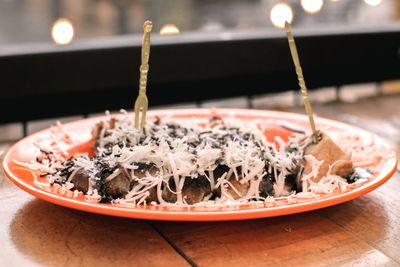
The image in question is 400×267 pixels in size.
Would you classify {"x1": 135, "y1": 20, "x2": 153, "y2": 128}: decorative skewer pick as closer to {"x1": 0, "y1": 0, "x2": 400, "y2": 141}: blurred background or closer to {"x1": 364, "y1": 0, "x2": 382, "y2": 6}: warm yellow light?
{"x1": 0, "y1": 0, "x2": 400, "y2": 141}: blurred background

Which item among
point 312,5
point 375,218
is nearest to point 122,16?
point 312,5

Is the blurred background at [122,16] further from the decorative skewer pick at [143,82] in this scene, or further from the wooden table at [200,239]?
the wooden table at [200,239]

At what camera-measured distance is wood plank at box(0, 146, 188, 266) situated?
83cm

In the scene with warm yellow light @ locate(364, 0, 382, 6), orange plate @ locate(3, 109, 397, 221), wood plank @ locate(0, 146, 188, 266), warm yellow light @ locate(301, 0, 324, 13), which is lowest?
wood plank @ locate(0, 146, 188, 266)

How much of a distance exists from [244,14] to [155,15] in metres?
1.14

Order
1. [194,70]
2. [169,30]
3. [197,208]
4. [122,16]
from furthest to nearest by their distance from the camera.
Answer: [122,16], [169,30], [194,70], [197,208]

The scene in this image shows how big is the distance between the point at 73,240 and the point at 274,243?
0.31 m

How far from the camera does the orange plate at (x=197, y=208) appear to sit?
833 mm

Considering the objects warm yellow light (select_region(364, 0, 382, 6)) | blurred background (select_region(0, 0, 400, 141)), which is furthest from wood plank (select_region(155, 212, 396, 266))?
warm yellow light (select_region(364, 0, 382, 6))

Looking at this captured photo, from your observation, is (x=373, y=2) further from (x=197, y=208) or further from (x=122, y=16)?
(x=197, y=208)

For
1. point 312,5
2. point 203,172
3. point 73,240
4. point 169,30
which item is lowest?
point 73,240

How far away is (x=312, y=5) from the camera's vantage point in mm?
5578

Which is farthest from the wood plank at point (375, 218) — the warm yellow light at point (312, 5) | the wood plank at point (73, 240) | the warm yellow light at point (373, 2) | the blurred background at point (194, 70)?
the warm yellow light at point (373, 2)

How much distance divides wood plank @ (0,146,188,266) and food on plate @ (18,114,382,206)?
6 centimetres
